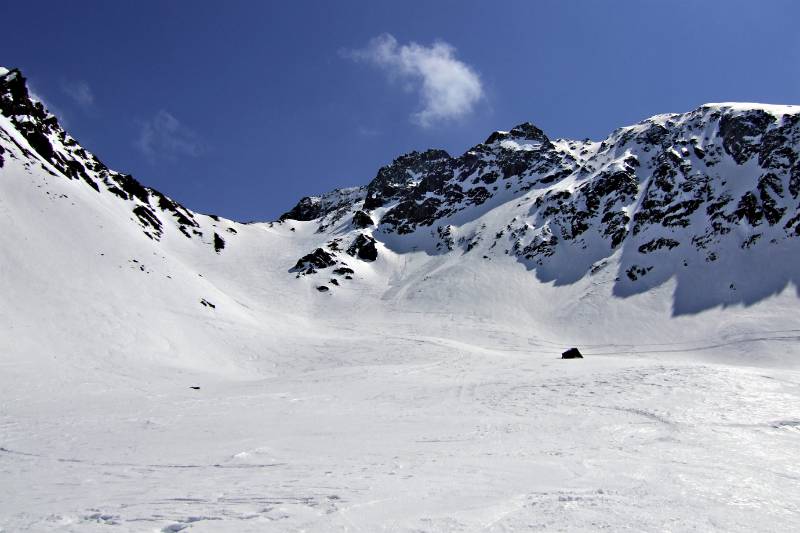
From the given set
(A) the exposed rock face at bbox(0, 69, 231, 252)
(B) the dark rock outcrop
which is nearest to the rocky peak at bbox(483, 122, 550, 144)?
(A) the exposed rock face at bbox(0, 69, 231, 252)

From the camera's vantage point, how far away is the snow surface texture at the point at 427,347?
1037 centimetres

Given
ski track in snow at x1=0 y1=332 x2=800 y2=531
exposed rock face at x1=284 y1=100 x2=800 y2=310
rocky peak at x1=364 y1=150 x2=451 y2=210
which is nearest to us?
ski track in snow at x1=0 y1=332 x2=800 y2=531

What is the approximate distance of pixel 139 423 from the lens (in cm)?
1934

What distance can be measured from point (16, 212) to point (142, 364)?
1081 inches

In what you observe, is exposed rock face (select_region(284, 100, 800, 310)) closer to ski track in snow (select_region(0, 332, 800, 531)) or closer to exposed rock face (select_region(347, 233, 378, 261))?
exposed rock face (select_region(347, 233, 378, 261))

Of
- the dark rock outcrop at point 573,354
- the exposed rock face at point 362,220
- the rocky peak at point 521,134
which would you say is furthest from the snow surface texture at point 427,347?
the rocky peak at point 521,134

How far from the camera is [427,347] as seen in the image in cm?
4922

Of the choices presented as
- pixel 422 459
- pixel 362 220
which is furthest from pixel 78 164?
pixel 422 459

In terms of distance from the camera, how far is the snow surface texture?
1037 cm

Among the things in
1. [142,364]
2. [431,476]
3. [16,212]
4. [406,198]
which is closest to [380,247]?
[406,198]

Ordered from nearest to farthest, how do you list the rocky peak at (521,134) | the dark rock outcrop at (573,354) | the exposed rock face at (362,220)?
1. the dark rock outcrop at (573,354)
2. the exposed rock face at (362,220)
3. the rocky peak at (521,134)

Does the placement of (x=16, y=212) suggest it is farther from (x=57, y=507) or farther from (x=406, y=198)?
(x=406, y=198)

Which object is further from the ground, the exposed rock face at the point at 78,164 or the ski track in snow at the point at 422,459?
the exposed rock face at the point at 78,164

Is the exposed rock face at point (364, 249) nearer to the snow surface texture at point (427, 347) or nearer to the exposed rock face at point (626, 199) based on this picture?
the snow surface texture at point (427, 347)
